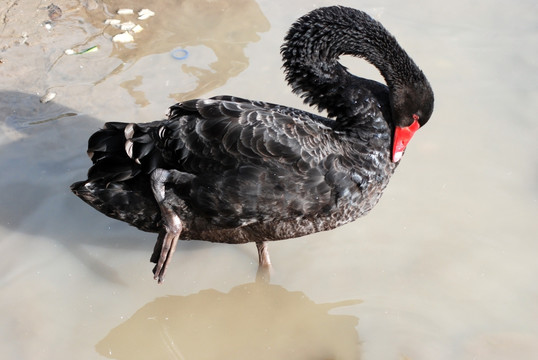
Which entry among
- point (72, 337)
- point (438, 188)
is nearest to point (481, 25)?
point (438, 188)

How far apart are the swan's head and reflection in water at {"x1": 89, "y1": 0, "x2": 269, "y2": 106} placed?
1.82 meters

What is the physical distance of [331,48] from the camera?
385cm

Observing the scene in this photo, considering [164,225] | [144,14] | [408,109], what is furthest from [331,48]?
[144,14]

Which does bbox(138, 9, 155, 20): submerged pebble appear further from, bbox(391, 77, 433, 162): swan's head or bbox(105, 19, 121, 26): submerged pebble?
bbox(391, 77, 433, 162): swan's head

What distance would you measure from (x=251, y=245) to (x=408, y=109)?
1362 mm

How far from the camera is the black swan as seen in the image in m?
3.44

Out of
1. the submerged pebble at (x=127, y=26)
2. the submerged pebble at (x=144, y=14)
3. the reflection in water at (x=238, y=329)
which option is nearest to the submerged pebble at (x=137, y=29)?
the submerged pebble at (x=127, y=26)

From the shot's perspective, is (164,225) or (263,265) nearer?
(164,225)

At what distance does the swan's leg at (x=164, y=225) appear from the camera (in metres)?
3.49

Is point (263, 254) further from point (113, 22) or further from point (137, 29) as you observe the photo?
point (113, 22)

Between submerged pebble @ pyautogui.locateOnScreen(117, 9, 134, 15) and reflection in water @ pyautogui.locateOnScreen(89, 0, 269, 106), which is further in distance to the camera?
submerged pebble @ pyautogui.locateOnScreen(117, 9, 134, 15)

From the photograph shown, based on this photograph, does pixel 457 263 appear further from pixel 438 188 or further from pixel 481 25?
pixel 481 25

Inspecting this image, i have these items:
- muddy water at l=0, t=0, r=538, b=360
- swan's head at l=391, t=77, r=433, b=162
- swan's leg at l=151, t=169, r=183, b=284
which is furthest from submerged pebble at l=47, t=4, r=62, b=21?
swan's head at l=391, t=77, r=433, b=162

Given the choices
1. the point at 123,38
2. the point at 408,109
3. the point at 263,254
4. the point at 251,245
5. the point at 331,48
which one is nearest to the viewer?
the point at 408,109
